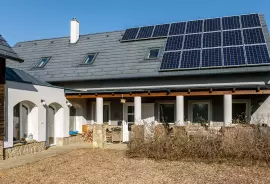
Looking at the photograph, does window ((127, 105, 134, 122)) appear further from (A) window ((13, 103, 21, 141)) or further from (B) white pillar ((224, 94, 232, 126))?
(A) window ((13, 103, 21, 141))

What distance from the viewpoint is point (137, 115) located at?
1472cm

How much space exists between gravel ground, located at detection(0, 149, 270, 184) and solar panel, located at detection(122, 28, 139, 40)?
442 inches

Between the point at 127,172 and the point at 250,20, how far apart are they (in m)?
13.9

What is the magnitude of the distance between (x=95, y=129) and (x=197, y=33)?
30.5ft

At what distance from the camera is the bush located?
948cm

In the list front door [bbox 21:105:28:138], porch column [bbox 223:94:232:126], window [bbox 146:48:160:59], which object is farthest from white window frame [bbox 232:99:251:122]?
front door [bbox 21:105:28:138]

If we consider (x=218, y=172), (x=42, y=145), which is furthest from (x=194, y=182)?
(x=42, y=145)

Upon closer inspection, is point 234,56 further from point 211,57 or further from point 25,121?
point 25,121

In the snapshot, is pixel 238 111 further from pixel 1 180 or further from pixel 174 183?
pixel 1 180

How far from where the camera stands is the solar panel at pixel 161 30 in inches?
745

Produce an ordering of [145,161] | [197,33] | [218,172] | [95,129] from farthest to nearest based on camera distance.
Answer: [197,33] < [95,129] < [145,161] < [218,172]

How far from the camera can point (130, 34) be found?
20250mm

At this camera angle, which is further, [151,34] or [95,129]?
[151,34]

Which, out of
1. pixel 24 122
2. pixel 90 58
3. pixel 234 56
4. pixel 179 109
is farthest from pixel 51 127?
pixel 234 56
